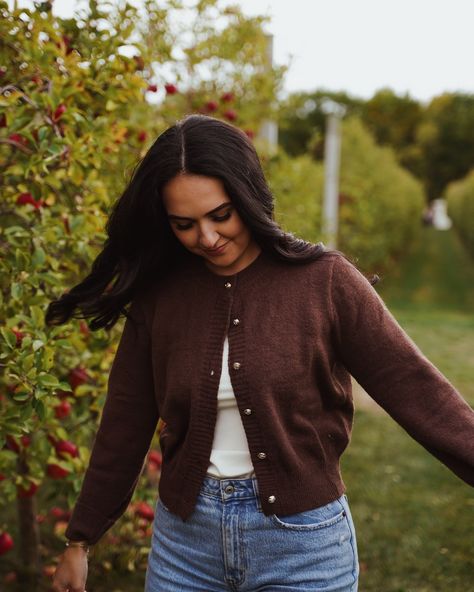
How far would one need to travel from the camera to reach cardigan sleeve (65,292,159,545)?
6.13 feet

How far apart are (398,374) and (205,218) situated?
513 mm

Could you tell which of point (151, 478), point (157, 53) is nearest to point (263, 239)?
point (157, 53)

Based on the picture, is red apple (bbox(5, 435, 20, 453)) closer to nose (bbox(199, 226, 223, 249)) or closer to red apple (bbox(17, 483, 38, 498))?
red apple (bbox(17, 483, 38, 498))

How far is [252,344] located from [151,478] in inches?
105

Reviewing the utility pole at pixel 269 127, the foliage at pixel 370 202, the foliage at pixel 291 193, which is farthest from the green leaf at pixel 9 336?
the foliage at pixel 370 202

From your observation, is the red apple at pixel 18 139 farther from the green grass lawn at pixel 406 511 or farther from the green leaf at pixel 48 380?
the green grass lawn at pixel 406 511

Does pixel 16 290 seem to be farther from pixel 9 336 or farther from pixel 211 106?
pixel 211 106

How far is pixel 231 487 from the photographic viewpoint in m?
1.67

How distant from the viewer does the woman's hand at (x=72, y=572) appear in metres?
1.85

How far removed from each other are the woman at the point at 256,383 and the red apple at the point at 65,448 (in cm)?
104

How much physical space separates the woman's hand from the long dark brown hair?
58 centimetres

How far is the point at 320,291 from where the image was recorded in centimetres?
165

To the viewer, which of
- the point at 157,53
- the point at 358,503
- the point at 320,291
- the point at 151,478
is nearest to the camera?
the point at 320,291

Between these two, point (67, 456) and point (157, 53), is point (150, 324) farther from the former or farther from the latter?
point (157, 53)
